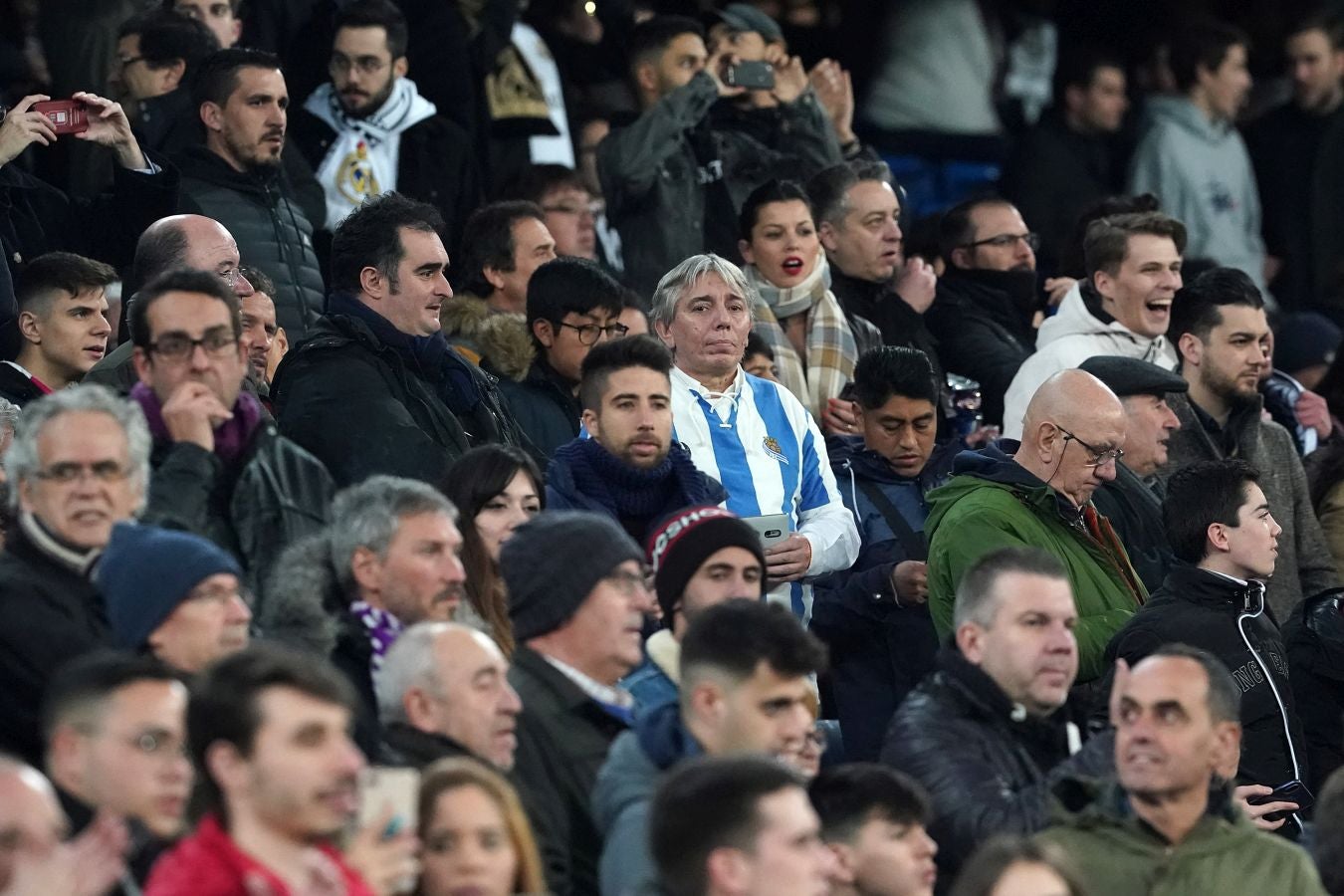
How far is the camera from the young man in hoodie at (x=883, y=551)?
828cm

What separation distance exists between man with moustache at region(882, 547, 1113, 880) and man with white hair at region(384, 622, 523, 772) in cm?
115

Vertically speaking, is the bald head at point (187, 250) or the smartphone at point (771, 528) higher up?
the bald head at point (187, 250)

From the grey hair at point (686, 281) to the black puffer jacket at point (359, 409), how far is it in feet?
3.18

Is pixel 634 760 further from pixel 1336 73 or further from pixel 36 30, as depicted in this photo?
pixel 1336 73

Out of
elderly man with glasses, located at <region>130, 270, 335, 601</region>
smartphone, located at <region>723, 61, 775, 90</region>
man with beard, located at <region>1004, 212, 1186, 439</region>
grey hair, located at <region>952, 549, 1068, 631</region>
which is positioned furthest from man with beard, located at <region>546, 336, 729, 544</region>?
smartphone, located at <region>723, 61, 775, 90</region>

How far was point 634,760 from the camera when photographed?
235 inches

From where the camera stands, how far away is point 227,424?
6953 millimetres

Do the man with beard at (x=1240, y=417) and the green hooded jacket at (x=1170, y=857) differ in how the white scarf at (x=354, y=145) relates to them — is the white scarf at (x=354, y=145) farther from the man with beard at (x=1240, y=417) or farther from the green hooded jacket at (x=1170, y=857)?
the green hooded jacket at (x=1170, y=857)

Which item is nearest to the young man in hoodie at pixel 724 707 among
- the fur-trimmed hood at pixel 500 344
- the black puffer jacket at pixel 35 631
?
the black puffer jacket at pixel 35 631

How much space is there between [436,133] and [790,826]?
19.5 ft

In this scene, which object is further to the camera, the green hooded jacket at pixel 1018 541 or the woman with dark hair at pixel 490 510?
the green hooded jacket at pixel 1018 541

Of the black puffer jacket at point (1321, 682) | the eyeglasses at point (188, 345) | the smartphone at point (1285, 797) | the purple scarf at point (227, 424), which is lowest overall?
the smartphone at point (1285, 797)

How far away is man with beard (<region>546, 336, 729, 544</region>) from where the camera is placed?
768 cm

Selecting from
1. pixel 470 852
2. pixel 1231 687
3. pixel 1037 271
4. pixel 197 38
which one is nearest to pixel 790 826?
pixel 470 852
